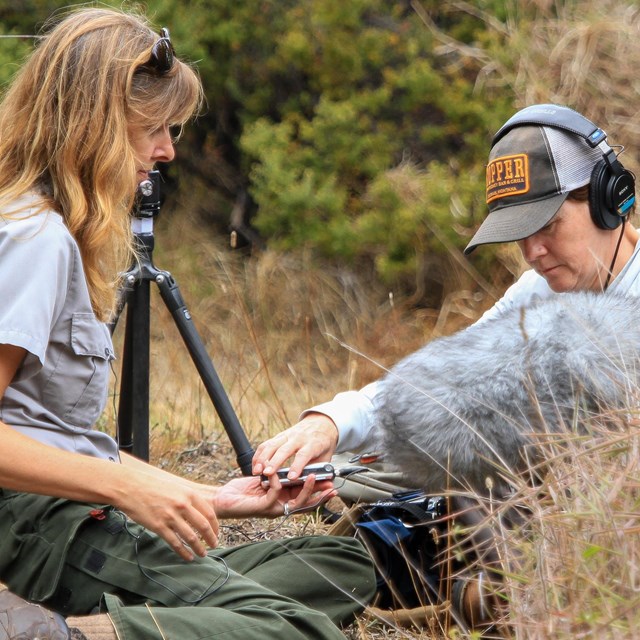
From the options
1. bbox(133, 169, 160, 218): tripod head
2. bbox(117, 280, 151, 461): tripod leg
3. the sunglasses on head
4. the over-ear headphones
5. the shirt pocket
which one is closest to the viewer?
the shirt pocket

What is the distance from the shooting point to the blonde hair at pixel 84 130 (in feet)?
6.89

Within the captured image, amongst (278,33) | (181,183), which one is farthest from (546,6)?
(181,183)

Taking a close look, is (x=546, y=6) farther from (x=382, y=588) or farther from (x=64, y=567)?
(x=64, y=567)

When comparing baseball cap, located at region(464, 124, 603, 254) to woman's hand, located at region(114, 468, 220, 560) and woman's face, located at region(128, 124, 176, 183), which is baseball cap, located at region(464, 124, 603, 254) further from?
woman's hand, located at region(114, 468, 220, 560)

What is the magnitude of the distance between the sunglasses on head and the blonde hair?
12 mm

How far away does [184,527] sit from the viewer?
1.93m

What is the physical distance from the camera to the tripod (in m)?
3.11

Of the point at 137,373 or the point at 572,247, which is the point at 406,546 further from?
the point at 137,373

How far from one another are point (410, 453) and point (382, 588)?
0.51 m

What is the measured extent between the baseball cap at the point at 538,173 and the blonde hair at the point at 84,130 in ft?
2.75

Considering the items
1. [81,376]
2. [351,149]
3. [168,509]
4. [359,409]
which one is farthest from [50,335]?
[351,149]

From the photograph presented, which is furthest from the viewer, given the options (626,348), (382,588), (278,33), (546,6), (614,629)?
(278,33)

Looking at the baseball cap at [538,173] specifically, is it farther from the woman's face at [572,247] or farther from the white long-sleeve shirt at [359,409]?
the white long-sleeve shirt at [359,409]

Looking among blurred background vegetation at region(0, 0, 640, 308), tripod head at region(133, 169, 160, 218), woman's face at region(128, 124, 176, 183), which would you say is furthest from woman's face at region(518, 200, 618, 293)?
blurred background vegetation at region(0, 0, 640, 308)
